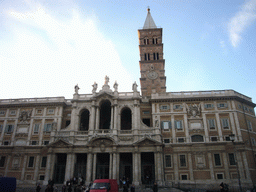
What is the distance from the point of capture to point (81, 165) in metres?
37.5

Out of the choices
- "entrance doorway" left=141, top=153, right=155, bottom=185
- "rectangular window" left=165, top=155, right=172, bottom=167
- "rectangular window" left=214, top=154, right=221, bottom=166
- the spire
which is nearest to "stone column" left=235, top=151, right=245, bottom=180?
"rectangular window" left=214, top=154, right=221, bottom=166

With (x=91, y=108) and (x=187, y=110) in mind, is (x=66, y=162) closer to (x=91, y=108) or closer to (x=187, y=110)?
(x=91, y=108)

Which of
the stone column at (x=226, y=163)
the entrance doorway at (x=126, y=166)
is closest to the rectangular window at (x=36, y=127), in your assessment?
the entrance doorway at (x=126, y=166)

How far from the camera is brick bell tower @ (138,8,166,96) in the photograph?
52.8 m

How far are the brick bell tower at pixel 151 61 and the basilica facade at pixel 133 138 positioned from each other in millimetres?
10521

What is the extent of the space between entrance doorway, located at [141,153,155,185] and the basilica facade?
0.16 meters

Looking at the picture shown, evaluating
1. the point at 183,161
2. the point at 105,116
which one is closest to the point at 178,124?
the point at 183,161

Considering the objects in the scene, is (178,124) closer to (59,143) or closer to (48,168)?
(59,143)

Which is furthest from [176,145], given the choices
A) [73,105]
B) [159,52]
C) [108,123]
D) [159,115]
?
[159,52]

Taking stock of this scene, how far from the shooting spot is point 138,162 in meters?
34.8

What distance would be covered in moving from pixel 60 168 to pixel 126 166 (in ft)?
38.4

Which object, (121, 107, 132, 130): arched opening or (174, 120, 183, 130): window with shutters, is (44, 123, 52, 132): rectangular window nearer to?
(121, 107, 132, 130): arched opening

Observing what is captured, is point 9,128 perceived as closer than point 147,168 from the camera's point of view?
No

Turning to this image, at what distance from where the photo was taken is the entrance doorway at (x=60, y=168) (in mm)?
36528
